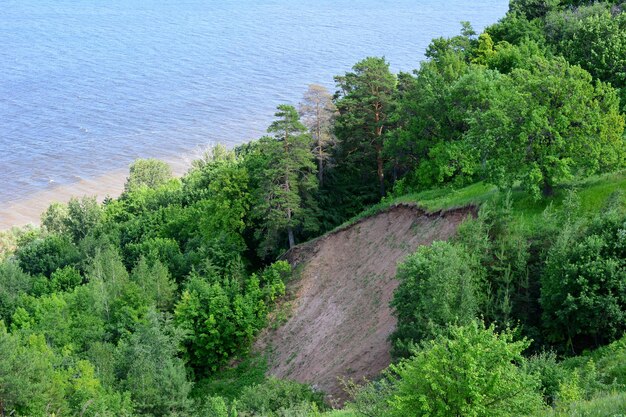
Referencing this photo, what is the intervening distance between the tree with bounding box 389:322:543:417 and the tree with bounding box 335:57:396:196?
3434cm

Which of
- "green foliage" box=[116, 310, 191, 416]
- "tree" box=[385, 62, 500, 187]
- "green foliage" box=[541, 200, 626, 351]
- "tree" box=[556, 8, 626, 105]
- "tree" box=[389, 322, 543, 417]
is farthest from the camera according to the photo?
"tree" box=[556, 8, 626, 105]

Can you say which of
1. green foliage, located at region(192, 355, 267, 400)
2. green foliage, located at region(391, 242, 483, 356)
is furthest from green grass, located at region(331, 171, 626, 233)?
green foliage, located at region(192, 355, 267, 400)

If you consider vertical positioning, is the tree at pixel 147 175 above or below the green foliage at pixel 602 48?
above

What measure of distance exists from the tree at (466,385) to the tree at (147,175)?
240 feet

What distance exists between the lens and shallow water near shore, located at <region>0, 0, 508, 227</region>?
106000 millimetres

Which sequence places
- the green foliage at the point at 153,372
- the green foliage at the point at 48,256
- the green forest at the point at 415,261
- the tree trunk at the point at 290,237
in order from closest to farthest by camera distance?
the green forest at the point at 415,261 < the green foliage at the point at 153,372 < the tree trunk at the point at 290,237 < the green foliage at the point at 48,256

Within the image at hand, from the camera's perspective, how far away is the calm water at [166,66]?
10812cm

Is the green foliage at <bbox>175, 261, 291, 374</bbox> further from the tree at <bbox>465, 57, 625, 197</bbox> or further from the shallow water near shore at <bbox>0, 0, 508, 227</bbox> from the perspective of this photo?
the shallow water near shore at <bbox>0, 0, 508, 227</bbox>

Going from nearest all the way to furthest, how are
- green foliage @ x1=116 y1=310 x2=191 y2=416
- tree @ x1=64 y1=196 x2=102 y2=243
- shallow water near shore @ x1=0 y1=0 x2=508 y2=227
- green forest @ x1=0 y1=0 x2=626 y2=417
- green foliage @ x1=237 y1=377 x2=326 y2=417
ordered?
green forest @ x1=0 y1=0 x2=626 y2=417 < green foliage @ x1=237 y1=377 x2=326 y2=417 < green foliage @ x1=116 y1=310 x2=191 y2=416 < tree @ x1=64 y1=196 x2=102 y2=243 < shallow water near shore @ x1=0 y1=0 x2=508 y2=227

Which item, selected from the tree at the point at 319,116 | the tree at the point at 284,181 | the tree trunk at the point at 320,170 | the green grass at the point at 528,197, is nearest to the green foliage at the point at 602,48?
the green grass at the point at 528,197

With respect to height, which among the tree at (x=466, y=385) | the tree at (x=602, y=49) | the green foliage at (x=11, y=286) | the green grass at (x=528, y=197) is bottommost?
the tree at (x=466, y=385)

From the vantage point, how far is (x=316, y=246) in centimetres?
4950

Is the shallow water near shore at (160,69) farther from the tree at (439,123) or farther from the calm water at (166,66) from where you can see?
the tree at (439,123)

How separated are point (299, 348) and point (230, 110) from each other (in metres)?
79.6
